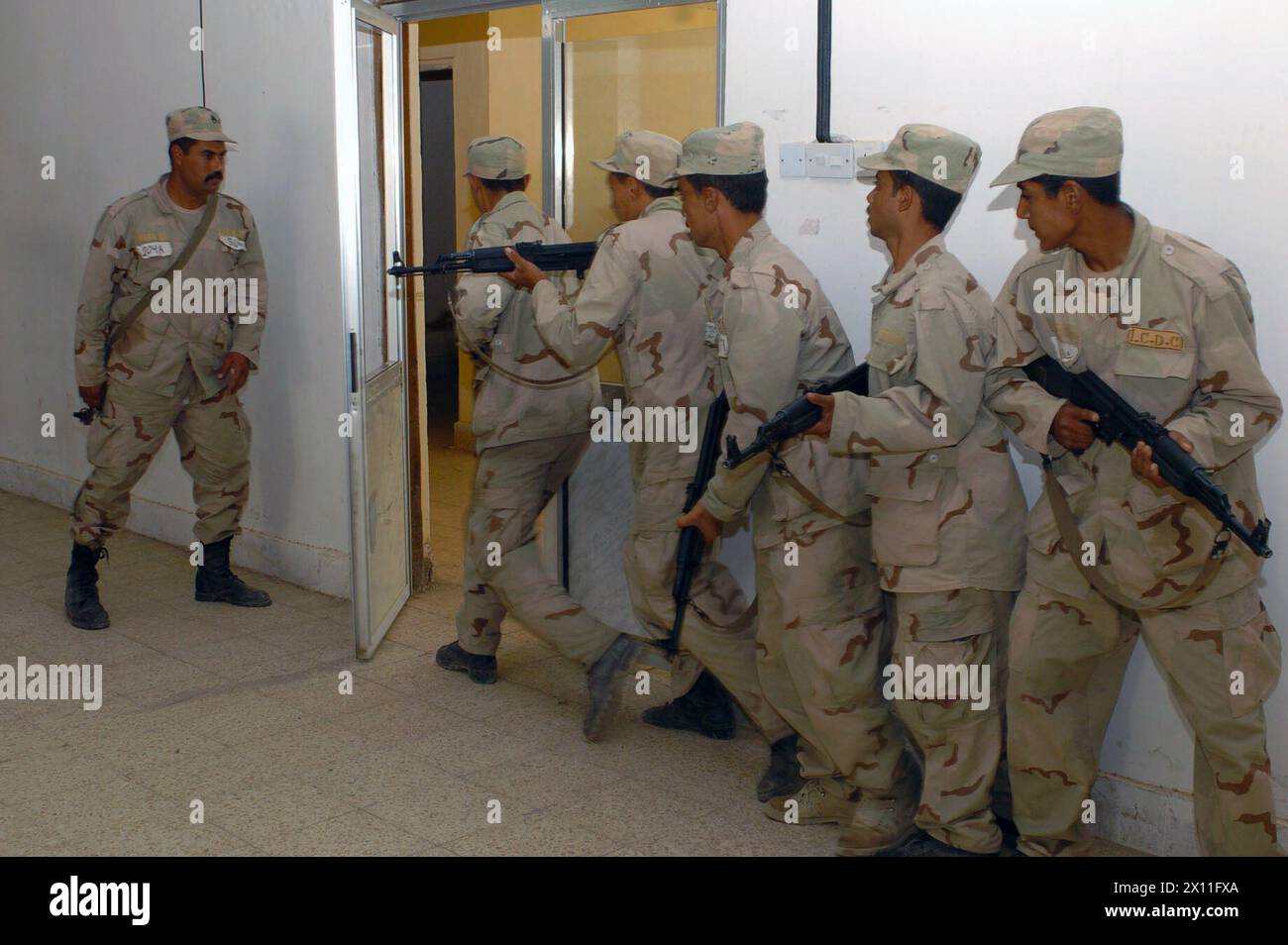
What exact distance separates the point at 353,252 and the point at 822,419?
6.43 ft

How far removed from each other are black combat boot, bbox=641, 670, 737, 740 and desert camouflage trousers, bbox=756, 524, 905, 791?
2.57 feet

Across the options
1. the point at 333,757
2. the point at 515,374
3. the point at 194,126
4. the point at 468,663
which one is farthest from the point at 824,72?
the point at 194,126

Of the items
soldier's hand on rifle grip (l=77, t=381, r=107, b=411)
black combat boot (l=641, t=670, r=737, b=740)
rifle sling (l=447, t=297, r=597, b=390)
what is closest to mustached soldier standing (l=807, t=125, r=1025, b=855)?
black combat boot (l=641, t=670, r=737, b=740)

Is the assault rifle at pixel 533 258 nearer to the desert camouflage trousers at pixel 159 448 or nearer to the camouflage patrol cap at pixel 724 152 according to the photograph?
the camouflage patrol cap at pixel 724 152

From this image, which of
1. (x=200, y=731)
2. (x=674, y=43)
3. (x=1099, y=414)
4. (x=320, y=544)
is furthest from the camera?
(x=320, y=544)

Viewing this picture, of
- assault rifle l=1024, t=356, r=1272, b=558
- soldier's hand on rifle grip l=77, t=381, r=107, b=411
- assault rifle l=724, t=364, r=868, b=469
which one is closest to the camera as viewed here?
assault rifle l=1024, t=356, r=1272, b=558

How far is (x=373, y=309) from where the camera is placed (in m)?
5.06

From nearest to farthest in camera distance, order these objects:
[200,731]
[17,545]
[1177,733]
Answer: [1177,733] → [200,731] → [17,545]

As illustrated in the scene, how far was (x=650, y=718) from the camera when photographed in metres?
4.32

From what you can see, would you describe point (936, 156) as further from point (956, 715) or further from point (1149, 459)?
point (956, 715)

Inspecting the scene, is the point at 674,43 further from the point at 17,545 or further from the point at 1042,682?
the point at 17,545

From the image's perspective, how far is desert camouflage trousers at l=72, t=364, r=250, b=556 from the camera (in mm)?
5238

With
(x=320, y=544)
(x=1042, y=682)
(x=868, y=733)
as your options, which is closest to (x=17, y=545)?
(x=320, y=544)

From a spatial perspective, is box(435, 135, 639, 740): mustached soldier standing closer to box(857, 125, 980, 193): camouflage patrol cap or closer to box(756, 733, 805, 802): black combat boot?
box(756, 733, 805, 802): black combat boot
